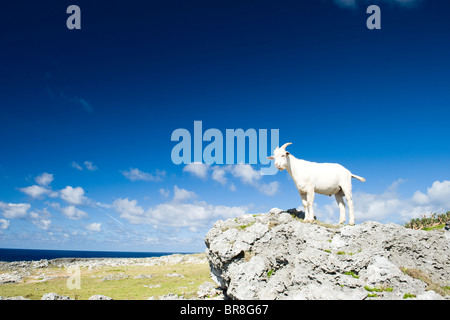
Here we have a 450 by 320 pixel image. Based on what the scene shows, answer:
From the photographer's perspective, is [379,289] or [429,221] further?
[429,221]

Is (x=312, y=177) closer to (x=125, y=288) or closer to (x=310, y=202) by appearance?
(x=310, y=202)

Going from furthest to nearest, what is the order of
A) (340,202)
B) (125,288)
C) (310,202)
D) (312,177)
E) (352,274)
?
(125,288) < (340,202) < (312,177) < (310,202) < (352,274)

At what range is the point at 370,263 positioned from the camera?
40.7 ft

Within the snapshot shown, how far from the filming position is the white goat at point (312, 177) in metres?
16.5

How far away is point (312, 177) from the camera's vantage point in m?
16.7

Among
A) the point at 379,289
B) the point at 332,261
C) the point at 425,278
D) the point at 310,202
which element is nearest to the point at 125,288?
the point at 310,202

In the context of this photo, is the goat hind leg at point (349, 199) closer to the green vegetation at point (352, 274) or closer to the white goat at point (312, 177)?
the white goat at point (312, 177)

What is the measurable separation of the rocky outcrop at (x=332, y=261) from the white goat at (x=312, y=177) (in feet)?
6.01

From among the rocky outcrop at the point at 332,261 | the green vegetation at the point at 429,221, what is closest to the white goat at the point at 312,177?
the rocky outcrop at the point at 332,261

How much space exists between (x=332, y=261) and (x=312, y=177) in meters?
5.67

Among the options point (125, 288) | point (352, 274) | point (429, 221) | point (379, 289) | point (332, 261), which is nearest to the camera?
point (379, 289)
